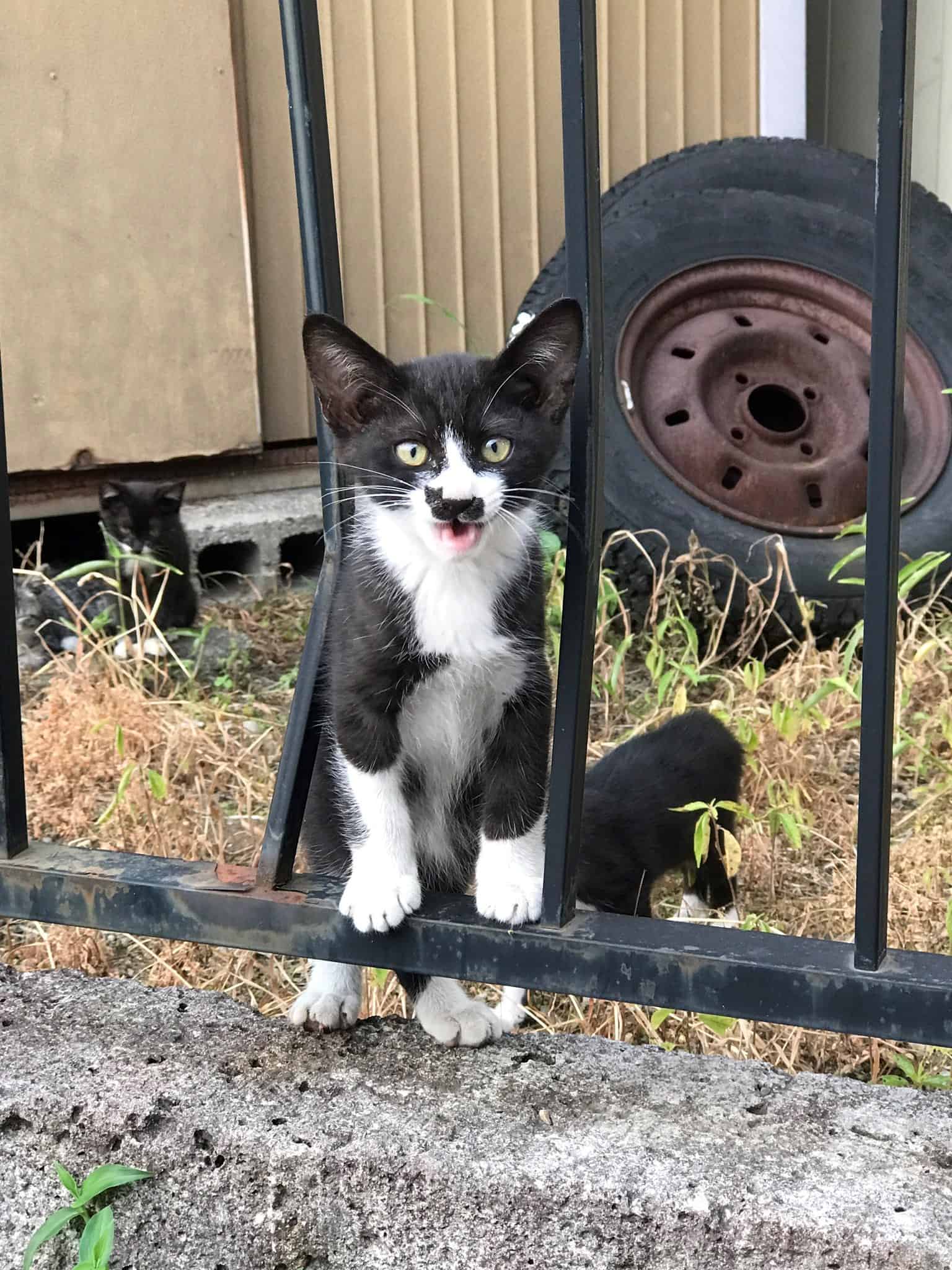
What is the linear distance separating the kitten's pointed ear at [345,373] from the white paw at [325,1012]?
2.17 feet

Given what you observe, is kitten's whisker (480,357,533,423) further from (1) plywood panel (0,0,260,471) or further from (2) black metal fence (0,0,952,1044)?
(1) plywood panel (0,0,260,471)

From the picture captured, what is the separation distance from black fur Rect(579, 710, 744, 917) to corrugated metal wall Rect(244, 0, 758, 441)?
203cm

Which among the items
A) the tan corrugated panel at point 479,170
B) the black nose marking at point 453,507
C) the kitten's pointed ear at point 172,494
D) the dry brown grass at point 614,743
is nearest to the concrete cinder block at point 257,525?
the kitten's pointed ear at point 172,494

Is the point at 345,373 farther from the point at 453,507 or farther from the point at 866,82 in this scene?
the point at 866,82

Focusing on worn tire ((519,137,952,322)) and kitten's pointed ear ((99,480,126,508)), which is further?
kitten's pointed ear ((99,480,126,508))

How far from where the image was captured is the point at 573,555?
1.28 m

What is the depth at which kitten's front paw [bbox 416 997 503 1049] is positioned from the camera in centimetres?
143

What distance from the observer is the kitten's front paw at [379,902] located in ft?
4.40

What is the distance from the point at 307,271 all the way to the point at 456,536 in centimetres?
34

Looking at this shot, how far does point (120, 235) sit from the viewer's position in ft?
12.2

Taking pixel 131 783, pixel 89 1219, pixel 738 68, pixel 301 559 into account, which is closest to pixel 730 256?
pixel 738 68

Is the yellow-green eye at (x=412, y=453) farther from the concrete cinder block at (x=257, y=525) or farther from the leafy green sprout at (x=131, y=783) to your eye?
the concrete cinder block at (x=257, y=525)

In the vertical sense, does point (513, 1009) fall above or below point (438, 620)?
below

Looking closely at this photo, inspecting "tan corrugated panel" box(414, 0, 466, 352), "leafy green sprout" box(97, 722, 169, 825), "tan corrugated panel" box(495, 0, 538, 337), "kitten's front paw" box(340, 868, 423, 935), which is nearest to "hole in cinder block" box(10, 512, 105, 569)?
"tan corrugated panel" box(414, 0, 466, 352)
